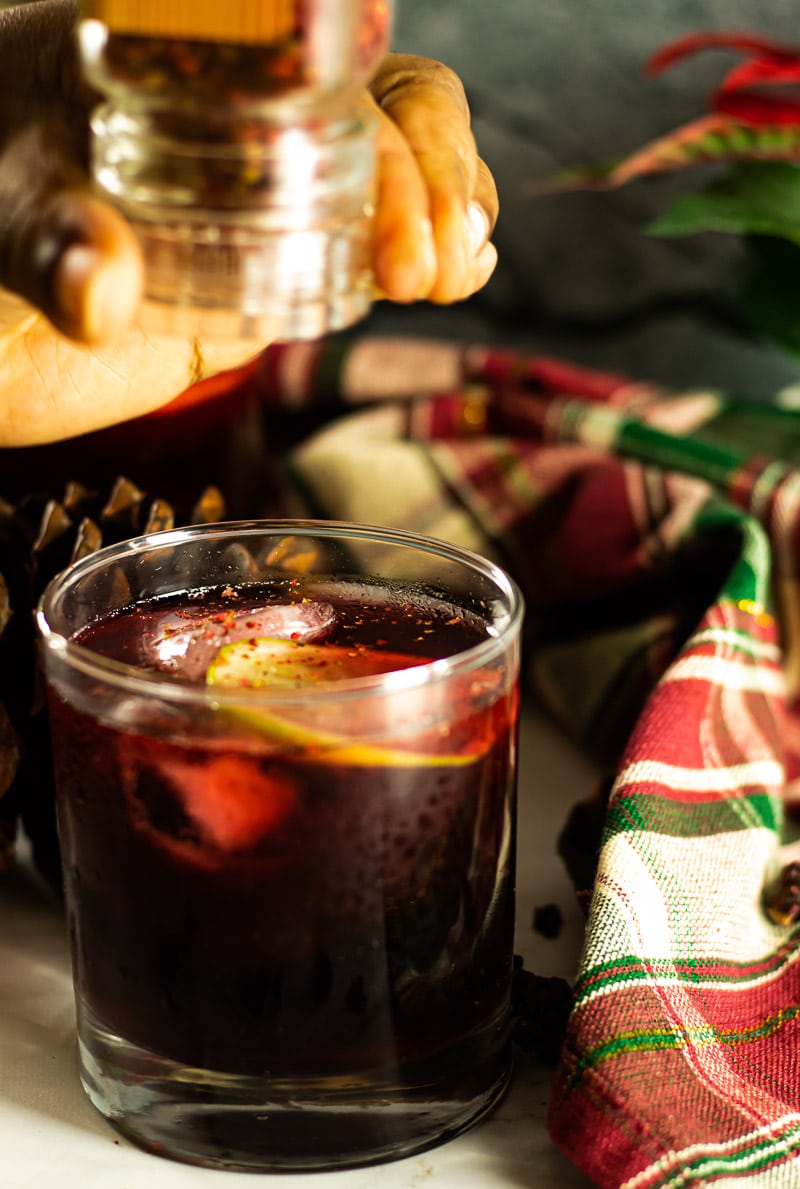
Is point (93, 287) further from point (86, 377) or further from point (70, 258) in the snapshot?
point (86, 377)

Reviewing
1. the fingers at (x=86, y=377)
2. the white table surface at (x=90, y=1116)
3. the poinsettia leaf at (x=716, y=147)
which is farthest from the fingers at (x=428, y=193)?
the poinsettia leaf at (x=716, y=147)

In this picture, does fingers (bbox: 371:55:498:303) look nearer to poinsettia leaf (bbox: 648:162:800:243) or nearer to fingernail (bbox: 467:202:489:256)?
fingernail (bbox: 467:202:489:256)

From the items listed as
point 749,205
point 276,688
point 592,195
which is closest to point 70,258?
point 276,688

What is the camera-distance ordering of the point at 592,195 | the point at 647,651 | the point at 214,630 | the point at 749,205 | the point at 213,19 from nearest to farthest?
1. the point at 213,19
2. the point at 214,630
3. the point at 647,651
4. the point at 749,205
5. the point at 592,195

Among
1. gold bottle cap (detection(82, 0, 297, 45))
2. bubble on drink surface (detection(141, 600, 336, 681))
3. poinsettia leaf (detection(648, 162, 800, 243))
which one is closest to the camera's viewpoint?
gold bottle cap (detection(82, 0, 297, 45))

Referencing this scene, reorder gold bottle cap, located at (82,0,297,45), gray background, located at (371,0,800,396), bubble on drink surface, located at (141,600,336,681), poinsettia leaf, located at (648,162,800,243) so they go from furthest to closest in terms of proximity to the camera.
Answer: gray background, located at (371,0,800,396), poinsettia leaf, located at (648,162,800,243), bubble on drink surface, located at (141,600,336,681), gold bottle cap, located at (82,0,297,45)

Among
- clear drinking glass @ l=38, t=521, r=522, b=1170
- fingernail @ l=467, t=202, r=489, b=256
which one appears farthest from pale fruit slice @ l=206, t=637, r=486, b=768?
fingernail @ l=467, t=202, r=489, b=256
